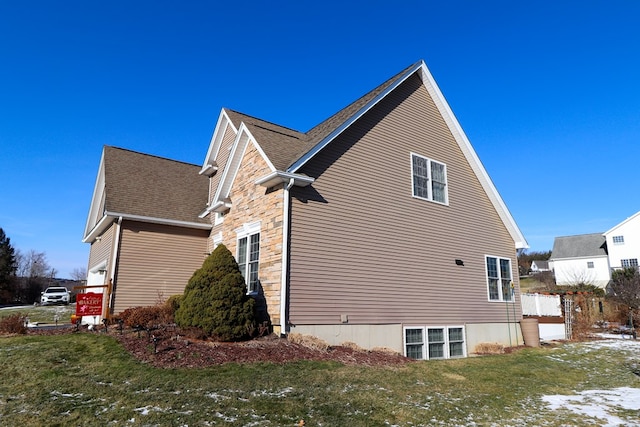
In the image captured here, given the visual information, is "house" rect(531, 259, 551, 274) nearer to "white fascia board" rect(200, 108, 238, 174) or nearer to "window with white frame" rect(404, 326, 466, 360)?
"window with white frame" rect(404, 326, 466, 360)

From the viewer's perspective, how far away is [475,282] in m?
14.5

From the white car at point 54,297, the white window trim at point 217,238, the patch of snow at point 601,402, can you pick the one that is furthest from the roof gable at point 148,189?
the white car at point 54,297

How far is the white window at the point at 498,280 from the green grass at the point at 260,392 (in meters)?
5.84

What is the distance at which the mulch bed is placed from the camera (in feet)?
25.2

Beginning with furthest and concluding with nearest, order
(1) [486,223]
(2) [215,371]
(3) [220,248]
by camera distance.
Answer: (1) [486,223] → (3) [220,248] → (2) [215,371]

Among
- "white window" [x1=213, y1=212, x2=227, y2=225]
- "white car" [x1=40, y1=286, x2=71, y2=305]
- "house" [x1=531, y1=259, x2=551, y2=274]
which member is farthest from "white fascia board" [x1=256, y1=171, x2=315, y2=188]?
"house" [x1=531, y1=259, x2=551, y2=274]

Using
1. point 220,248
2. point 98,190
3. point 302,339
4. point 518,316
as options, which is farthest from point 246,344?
point 98,190

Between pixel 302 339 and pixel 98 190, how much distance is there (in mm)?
13875

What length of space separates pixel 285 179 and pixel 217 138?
8.05 meters

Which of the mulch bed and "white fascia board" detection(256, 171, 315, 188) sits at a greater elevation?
"white fascia board" detection(256, 171, 315, 188)

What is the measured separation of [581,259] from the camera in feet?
164

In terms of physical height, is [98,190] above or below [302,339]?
above

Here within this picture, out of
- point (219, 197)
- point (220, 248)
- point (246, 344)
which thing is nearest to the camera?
point (246, 344)

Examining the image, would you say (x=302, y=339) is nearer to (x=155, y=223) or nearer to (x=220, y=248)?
(x=220, y=248)
